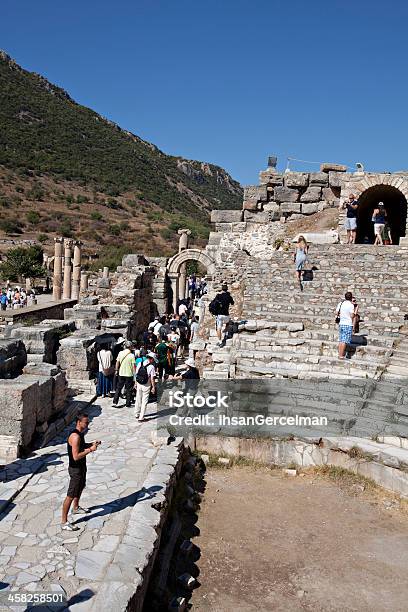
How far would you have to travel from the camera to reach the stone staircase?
32.1ft

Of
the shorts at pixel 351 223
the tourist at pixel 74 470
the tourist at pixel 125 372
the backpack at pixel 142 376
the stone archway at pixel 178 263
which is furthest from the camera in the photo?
the stone archway at pixel 178 263

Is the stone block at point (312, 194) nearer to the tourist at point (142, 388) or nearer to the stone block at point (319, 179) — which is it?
the stone block at point (319, 179)

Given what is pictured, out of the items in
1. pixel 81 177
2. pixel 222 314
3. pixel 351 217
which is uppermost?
pixel 81 177

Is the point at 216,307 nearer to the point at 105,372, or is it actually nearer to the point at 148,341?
the point at 148,341

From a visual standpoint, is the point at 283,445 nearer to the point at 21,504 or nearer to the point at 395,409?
the point at 395,409

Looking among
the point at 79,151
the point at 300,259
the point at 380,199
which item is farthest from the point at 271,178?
the point at 79,151

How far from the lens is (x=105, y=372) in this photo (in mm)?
11055

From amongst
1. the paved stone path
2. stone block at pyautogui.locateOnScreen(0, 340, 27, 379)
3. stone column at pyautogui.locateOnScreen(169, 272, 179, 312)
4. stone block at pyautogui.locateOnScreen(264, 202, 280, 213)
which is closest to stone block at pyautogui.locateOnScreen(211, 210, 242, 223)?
stone block at pyautogui.locateOnScreen(264, 202, 280, 213)

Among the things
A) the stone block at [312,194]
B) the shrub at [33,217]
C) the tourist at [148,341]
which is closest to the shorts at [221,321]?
the tourist at [148,341]

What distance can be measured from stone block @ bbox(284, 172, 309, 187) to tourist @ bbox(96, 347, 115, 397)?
12177 millimetres

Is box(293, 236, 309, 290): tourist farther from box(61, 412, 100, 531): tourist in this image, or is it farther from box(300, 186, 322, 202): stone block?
box(61, 412, 100, 531): tourist

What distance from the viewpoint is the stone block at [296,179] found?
20516mm

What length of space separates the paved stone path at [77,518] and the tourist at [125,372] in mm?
1403

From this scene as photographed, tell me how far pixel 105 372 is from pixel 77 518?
5.05 metres
